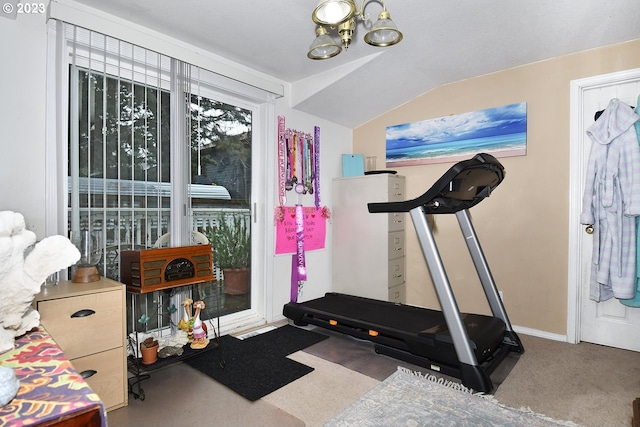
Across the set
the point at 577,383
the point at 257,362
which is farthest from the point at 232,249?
the point at 577,383

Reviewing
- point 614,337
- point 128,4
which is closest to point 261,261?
point 128,4

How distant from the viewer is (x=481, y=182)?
2.28m

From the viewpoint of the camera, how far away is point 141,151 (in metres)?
2.25

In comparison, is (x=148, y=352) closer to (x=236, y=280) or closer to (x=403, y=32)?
(x=236, y=280)

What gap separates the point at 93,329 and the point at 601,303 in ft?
11.3

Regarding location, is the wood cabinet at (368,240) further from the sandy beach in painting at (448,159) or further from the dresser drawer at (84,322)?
the dresser drawer at (84,322)

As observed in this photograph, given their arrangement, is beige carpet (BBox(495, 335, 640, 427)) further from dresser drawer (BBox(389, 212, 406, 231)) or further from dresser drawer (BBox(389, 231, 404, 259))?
dresser drawer (BBox(389, 212, 406, 231))

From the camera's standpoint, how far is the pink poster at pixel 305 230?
327cm

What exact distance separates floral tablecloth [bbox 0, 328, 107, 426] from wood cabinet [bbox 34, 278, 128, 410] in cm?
48

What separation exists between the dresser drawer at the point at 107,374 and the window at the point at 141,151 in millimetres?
281

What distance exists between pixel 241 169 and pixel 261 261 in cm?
86

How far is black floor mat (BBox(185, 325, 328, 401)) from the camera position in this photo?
2.04 m

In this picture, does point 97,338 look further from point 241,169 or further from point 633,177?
point 633,177

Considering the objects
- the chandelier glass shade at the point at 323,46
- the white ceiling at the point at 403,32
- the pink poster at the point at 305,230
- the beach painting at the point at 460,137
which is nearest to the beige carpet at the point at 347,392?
the pink poster at the point at 305,230
